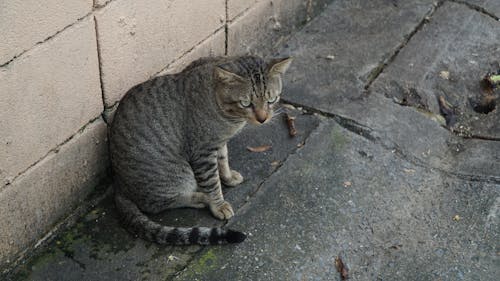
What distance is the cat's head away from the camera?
3.54m

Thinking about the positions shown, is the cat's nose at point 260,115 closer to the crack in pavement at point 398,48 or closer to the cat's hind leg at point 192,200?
the cat's hind leg at point 192,200

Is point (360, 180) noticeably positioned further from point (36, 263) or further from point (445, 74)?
point (36, 263)

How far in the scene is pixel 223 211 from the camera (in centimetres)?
375

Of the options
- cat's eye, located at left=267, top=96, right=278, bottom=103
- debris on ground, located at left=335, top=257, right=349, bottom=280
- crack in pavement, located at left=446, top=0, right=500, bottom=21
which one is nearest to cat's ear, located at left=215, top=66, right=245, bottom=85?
cat's eye, located at left=267, top=96, right=278, bottom=103

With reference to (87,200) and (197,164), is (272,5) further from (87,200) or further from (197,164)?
(87,200)

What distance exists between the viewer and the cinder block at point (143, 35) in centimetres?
360

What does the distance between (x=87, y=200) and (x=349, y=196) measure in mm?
1598

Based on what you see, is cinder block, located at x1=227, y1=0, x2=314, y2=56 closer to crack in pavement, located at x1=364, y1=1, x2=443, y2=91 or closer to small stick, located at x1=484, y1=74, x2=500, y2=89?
crack in pavement, located at x1=364, y1=1, x2=443, y2=91

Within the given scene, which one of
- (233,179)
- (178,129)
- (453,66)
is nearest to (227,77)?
(178,129)

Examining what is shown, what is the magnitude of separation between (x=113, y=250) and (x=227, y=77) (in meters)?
1.15

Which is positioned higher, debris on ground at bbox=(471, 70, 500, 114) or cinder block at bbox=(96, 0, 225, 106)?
cinder block at bbox=(96, 0, 225, 106)

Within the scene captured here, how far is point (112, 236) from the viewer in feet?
12.0

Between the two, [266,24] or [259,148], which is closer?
[259,148]

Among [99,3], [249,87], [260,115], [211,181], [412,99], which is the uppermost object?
[99,3]
